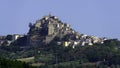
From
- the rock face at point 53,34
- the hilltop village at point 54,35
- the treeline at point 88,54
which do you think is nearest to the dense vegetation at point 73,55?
the treeline at point 88,54

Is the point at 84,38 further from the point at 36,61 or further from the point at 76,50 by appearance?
the point at 36,61

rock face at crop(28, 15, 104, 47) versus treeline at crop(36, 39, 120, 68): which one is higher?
rock face at crop(28, 15, 104, 47)

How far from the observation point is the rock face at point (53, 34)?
18534 cm

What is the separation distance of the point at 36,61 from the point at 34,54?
→ 53.9ft

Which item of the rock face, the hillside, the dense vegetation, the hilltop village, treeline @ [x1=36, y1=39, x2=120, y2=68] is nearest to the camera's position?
the dense vegetation

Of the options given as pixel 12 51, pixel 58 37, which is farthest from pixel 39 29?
pixel 12 51

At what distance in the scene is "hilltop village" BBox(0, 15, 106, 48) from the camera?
185 meters

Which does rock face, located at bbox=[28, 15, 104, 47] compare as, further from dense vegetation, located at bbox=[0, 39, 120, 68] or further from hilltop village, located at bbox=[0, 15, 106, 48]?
dense vegetation, located at bbox=[0, 39, 120, 68]

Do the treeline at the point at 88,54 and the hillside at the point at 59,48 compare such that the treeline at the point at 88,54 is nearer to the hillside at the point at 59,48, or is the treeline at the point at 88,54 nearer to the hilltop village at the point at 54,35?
the hillside at the point at 59,48

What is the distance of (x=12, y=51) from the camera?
173m

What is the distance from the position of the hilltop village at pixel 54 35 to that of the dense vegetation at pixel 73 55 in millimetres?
4273

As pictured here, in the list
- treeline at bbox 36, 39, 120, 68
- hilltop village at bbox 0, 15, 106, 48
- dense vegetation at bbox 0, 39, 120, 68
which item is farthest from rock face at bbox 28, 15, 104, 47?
treeline at bbox 36, 39, 120, 68

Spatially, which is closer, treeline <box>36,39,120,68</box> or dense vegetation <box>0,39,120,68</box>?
dense vegetation <box>0,39,120,68</box>

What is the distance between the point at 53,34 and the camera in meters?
190
